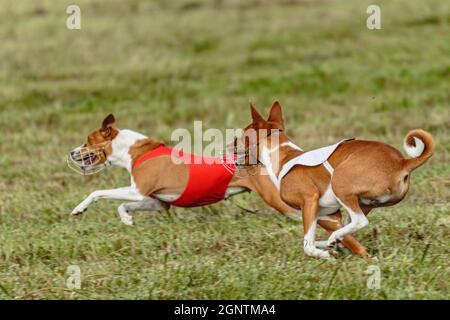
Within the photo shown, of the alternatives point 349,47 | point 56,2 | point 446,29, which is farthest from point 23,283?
point 56,2

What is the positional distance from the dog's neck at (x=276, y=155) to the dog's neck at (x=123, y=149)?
1.66 metres

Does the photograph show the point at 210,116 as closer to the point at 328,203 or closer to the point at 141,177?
the point at 141,177

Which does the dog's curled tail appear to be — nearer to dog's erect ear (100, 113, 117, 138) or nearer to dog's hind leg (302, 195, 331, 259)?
dog's hind leg (302, 195, 331, 259)

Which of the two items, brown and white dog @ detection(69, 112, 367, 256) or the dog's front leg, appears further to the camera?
the dog's front leg

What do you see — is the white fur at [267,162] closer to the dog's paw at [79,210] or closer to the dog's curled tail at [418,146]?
the dog's curled tail at [418,146]

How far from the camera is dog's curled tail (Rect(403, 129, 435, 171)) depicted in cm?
671

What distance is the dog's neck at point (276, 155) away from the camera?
7422 millimetres

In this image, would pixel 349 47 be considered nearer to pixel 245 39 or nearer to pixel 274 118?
pixel 245 39

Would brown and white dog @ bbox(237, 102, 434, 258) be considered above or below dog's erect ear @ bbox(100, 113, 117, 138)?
below

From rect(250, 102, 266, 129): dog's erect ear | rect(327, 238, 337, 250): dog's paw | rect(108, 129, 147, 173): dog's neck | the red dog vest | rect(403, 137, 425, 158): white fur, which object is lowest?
rect(327, 238, 337, 250): dog's paw

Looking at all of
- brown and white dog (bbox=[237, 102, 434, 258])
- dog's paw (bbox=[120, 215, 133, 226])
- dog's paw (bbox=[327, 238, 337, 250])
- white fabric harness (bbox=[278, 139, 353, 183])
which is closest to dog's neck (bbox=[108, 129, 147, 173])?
dog's paw (bbox=[120, 215, 133, 226])

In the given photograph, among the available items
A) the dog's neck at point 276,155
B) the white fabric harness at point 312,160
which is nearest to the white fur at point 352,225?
the white fabric harness at point 312,160

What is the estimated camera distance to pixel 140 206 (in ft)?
28.5

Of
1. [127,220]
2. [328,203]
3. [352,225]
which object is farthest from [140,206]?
[352,225]
